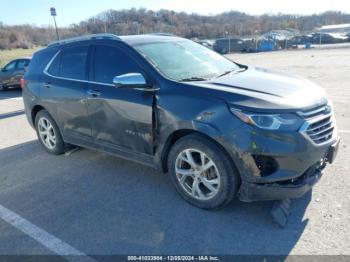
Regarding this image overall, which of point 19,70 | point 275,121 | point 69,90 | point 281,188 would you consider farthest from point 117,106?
point 19,70

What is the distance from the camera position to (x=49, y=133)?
5234 millimetres

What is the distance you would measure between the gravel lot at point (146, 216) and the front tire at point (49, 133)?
51cm

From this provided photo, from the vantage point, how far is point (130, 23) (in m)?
55.1

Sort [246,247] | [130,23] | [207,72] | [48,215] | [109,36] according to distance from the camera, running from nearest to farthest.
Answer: [246,247]
[48,215]
[207,72]
[109,36]
[130,23]

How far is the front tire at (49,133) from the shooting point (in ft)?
16.7

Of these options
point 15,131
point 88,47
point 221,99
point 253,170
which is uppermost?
point 88,47

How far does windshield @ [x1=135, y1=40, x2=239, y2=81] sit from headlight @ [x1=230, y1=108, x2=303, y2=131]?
0.96m

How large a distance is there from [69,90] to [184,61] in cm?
175

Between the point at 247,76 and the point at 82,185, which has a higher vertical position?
the point at 247,76

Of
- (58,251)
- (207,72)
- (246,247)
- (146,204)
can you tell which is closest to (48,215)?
(58,251)

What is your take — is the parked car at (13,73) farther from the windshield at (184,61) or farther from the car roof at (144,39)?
the windshield at (184,61)

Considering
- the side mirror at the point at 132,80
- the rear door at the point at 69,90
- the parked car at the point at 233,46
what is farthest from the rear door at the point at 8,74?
the parked car at the point at 233,46

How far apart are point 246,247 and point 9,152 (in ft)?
15.7

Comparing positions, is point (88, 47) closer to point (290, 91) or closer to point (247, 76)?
point (247, 76)
